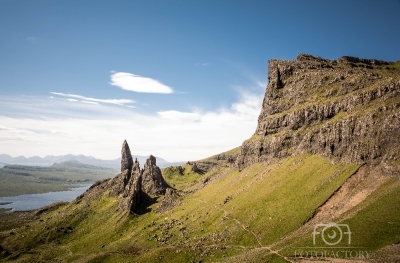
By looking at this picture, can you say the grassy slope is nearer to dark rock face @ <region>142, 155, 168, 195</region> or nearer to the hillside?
the hillside

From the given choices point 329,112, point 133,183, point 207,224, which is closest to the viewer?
point 207,224

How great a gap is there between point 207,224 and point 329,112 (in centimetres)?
7348

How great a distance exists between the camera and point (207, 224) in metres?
105

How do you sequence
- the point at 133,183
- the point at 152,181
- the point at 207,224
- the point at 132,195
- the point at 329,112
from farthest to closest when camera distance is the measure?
the point at 152,181 < the point at 133,183 < the point at 132,195 < the point at 329,112 < the point at 207,224

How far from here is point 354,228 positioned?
64.9 metres

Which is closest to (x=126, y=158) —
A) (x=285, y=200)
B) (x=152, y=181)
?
(x=152, y=181)

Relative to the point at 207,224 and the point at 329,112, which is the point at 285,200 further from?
the point at 329,112

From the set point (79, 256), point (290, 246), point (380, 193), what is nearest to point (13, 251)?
point (79, 256)

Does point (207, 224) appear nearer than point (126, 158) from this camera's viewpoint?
Yes

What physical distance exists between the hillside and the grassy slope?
530 mm

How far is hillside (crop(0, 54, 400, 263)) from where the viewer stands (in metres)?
68.4

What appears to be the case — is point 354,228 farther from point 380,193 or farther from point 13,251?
point 13,251

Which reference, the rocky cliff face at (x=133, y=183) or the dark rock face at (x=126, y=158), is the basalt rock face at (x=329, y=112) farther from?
the dark rock face at (x=126, y=158)

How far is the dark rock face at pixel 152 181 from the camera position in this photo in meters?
172
